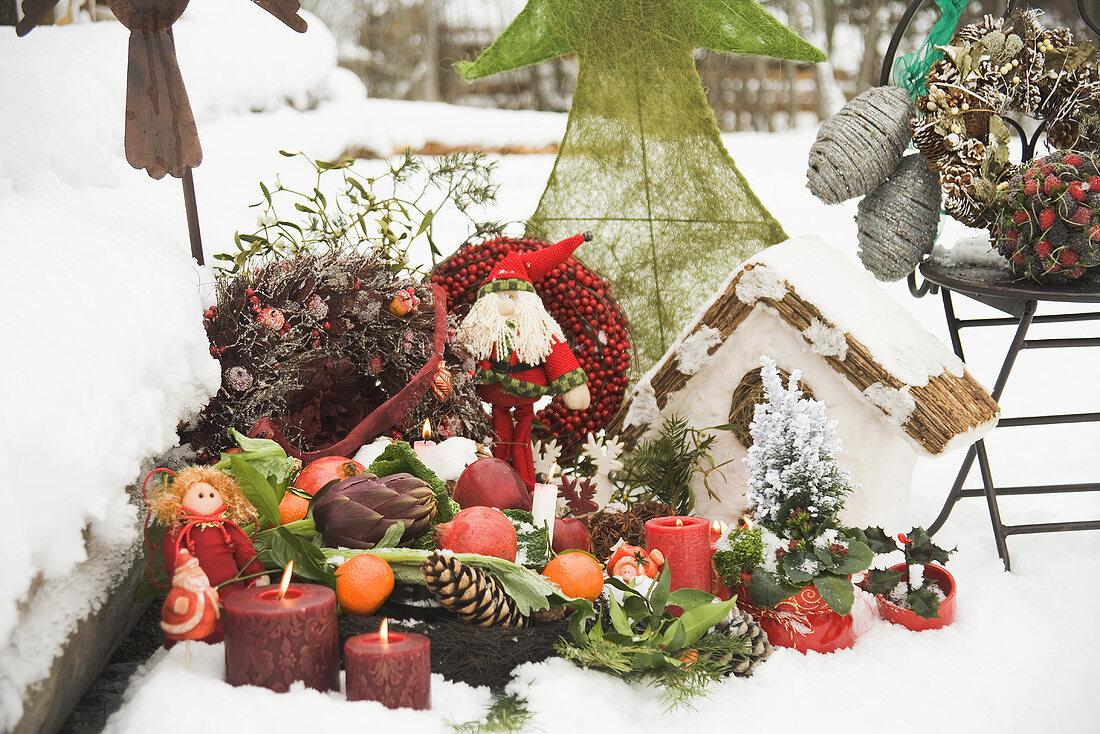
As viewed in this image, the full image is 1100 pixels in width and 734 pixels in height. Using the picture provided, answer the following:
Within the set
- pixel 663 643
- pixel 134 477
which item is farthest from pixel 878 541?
pixel 134 477

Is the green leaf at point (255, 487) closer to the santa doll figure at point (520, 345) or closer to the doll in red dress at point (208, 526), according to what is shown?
the doll in red dress at point (208, 526)

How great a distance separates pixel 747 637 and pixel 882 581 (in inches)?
8.6

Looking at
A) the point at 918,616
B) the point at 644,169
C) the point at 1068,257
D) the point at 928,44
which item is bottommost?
the point at 918,616

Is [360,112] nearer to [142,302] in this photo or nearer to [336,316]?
[336,316]

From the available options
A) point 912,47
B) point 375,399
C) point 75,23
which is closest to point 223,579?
point 375,399

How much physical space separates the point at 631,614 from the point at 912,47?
251 centimetres

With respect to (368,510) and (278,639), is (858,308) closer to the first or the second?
(368,510)

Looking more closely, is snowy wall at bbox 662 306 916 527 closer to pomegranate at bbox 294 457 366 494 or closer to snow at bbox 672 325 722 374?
snow at bbox 672 325 722 374

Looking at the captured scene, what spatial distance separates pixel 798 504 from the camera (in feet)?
3.66

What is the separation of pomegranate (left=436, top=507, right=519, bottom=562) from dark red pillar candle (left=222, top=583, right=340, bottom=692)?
20cm

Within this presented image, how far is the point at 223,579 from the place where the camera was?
927 mm

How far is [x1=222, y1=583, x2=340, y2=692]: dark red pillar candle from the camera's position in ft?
2.71

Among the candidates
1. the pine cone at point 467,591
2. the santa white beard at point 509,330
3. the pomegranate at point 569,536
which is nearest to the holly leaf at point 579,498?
the pomegranate at point 569,536

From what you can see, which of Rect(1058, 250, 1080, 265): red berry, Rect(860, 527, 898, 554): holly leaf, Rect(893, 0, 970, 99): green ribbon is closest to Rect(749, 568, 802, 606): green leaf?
Rect(860, 527, 898, 554): holly leaf
